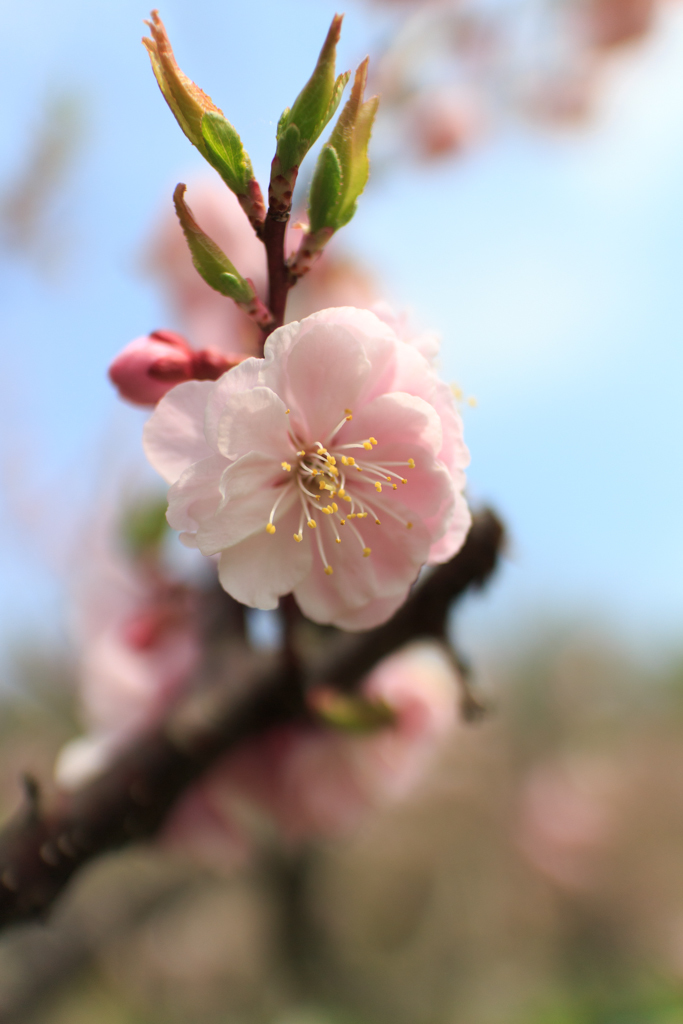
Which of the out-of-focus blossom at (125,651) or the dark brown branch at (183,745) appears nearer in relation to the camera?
the dark brown branch at (183,745)

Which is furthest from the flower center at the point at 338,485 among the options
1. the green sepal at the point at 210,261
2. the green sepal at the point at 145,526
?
the green sepal at the point at 145,526

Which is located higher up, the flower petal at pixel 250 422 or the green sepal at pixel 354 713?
the flower petal at pixel 250 422

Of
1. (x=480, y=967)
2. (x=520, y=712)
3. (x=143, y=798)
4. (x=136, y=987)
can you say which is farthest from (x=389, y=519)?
(x=520, y=712)

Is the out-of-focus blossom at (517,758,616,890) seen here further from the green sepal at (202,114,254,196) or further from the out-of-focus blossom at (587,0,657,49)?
the green sepal at (202,114,254,196)

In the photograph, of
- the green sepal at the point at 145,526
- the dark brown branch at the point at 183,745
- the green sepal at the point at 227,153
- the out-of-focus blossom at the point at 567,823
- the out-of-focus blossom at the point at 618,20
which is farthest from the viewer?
the out-of-focus blossom at the point at 567,823

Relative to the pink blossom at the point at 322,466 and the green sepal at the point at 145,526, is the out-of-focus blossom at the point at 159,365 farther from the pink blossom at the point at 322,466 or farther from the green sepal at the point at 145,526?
the green sepal at the point at 145,526

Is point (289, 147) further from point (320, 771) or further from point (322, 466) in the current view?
point (320, 771)

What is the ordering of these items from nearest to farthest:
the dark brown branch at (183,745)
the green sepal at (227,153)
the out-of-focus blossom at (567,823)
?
the green sepal at (227,153) < the dark brown branch at (183,745) < the out-of-focus blossom at (567,823)
